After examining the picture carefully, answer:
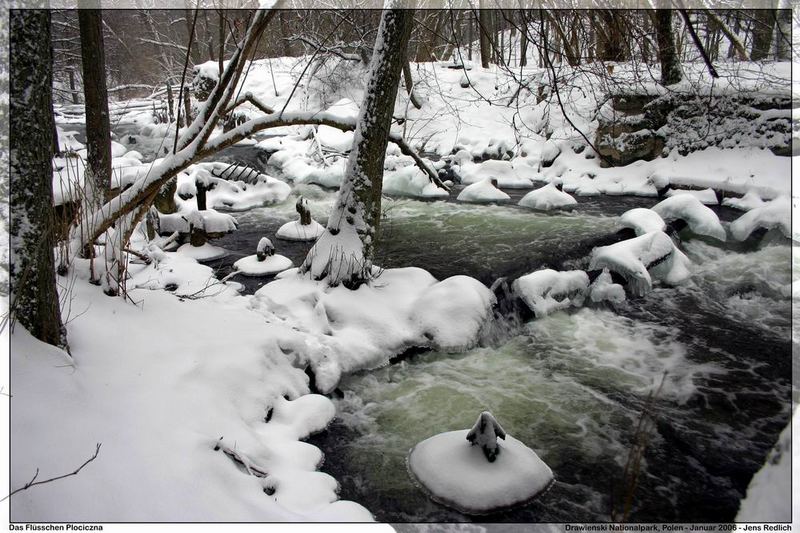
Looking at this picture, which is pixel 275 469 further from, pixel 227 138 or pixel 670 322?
pixel 670 322

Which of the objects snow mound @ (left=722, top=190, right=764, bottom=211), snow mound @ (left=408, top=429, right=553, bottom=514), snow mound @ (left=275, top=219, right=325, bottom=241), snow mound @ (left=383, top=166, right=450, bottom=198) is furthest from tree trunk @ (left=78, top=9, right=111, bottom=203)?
snow mound @ (left=722, top=190, right=764, bottom=211)

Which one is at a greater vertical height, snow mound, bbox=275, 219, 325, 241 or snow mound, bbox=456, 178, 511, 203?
snow mound, bbox=456, 178, 511, 203

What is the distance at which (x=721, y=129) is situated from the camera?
40.8 ft

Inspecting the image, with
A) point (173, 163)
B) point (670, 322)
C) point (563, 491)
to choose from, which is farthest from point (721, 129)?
point (173, 163)

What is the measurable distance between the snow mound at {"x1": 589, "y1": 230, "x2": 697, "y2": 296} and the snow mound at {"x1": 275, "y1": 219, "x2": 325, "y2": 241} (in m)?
4.61

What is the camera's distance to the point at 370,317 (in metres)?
5.52

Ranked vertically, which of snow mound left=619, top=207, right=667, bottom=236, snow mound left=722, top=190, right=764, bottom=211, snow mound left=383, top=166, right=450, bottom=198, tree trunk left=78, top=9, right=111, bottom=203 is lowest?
snow mound left=619, top=207, right=667, bottom=236

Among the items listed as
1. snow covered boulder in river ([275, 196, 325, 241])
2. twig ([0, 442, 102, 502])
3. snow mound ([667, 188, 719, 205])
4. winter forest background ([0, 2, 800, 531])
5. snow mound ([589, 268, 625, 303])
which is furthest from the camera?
snow mound ([667, 188, 719, 205])

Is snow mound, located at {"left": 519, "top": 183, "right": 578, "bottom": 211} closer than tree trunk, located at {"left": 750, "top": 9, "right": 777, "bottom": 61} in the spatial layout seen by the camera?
No

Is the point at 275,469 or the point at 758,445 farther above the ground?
the point at 275,469

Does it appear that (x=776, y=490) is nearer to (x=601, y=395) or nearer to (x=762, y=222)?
(x=601, y=395)

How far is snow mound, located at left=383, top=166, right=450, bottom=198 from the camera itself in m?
12.5

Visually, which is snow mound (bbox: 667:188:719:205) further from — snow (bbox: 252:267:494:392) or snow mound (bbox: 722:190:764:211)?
snow (bbox: 252:267:494:392)

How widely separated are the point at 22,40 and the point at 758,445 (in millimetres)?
5808
